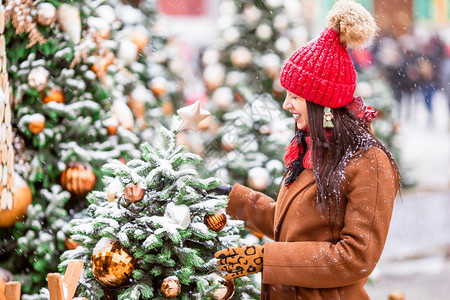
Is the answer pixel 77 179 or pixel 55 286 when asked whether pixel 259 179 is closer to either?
pixel 77 179

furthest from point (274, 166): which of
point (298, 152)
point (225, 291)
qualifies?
point (225, 291)

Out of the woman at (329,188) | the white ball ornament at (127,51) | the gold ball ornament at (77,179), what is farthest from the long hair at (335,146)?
the white ball ornament at (127,51)

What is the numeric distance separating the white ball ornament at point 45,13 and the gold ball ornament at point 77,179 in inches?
31.4

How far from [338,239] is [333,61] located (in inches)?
25.7

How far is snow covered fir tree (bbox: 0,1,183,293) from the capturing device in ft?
10.8

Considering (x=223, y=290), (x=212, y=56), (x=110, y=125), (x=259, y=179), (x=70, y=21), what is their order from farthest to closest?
1. (x=212, y=56)
2. (x=259, y=179)
3. (x=110, y=125)
4. (x=70, y=21)
5. (x=223, y=290)

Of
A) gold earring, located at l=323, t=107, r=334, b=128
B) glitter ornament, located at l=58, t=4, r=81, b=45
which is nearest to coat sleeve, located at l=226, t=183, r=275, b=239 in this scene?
gold earring, located at l=323, t=107, r=334, b=128

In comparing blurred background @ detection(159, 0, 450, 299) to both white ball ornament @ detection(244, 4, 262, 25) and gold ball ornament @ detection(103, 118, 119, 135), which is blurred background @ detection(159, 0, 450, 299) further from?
gold ball ornament @ detection(103, 118, 119, 135)

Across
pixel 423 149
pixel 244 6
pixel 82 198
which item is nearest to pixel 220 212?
pixel 82 198

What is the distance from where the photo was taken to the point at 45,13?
3229mm

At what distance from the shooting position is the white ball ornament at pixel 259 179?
4160 millimetres

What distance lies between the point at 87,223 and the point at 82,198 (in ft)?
4.12

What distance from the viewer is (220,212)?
2.31 metres

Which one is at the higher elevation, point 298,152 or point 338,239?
point 298,152
